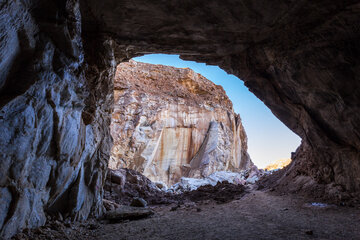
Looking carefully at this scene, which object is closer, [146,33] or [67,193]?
Answer: [67,193]

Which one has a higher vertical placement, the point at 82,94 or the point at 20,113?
the point at 82,94

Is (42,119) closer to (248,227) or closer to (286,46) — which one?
(248,227)

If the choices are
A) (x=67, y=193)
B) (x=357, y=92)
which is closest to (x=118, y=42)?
(x=67, y=193)

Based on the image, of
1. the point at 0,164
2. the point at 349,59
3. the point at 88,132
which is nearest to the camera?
the point at 0,164

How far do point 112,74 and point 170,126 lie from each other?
17.1 metres

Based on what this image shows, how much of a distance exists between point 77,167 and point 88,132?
1.03 meters

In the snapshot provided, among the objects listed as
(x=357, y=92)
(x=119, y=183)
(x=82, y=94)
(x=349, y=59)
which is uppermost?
(x=349, y=59)

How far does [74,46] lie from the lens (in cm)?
462

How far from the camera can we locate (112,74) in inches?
296

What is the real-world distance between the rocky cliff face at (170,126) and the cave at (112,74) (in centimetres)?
1484

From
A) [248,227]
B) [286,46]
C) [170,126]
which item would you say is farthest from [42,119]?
[170,126]

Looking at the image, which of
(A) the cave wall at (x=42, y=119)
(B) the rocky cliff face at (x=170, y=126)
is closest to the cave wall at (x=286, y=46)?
(A) the cave wall at (x=42, y=119)

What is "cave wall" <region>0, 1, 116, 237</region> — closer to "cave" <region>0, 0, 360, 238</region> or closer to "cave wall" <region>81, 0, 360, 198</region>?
"cave" <region>0, 0, 360, 238</region>

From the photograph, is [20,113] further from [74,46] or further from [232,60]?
[232,60]
